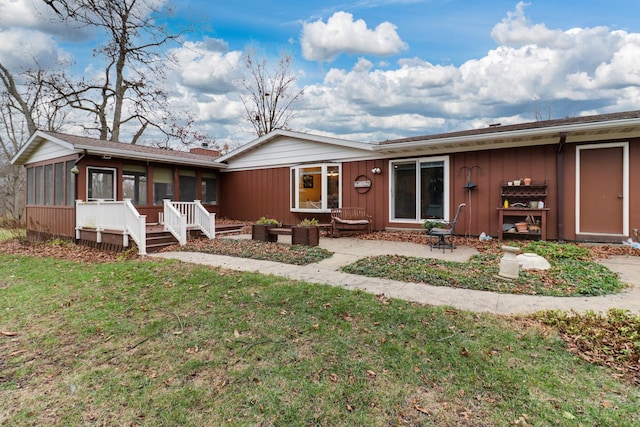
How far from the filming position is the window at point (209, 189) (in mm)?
12648

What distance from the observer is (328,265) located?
17.8 ft

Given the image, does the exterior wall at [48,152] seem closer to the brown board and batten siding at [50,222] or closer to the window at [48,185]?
the window at [48,185]

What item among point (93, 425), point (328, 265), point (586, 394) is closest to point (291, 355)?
point (93, 425)

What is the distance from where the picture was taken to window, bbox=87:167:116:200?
9401 mm

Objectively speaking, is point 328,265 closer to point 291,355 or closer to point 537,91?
point 291,355

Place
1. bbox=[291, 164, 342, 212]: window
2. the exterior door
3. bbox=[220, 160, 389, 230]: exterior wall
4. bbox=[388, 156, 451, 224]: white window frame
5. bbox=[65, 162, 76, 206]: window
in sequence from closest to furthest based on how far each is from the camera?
the exterior door
bbox=[388, 156, 451, 224]: white window frame
bbox=[65, 162, 76, 206]: window
bbox=[220, 160, 389, 230]: exterior wall
bbox=[291, 164, 342, 212]: window

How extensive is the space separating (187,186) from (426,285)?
10.3 metres

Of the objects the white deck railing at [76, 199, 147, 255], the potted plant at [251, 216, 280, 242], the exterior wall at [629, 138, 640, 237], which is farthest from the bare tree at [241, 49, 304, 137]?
the exterior wall at [629, 138, 640, 237]

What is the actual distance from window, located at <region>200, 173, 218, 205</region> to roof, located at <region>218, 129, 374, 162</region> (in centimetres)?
86

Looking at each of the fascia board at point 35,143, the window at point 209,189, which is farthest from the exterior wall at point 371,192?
the fascia board at point 35,143

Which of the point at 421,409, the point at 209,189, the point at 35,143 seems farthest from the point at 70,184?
the point at 421,409

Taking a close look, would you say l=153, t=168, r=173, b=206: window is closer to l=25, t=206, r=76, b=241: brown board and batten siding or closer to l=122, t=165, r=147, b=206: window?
l=122, t=165, r=147, b=206: window

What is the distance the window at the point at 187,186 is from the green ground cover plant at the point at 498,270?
854 cm

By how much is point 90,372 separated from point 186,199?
10082mm
